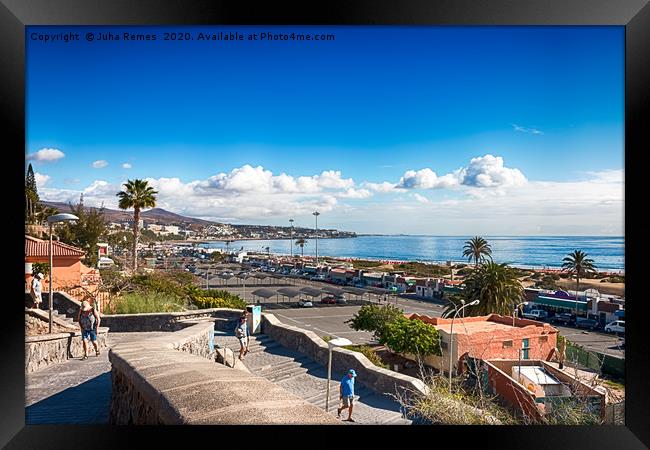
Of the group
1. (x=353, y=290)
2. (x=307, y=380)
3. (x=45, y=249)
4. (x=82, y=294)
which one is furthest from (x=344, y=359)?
(x=353, y=290)

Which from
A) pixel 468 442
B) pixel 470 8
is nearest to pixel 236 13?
pixel 470 8

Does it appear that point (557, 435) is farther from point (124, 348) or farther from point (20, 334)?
point (20, 334)

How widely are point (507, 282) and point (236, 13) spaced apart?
292 inches

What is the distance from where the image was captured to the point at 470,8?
303cm

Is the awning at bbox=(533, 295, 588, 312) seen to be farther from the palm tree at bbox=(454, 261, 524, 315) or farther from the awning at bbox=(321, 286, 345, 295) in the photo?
the awning at bbox=(321, 286, 345, 295)

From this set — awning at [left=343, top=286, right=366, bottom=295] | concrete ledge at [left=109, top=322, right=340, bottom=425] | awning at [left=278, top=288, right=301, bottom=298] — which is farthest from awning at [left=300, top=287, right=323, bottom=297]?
concrete ledge at [left=109, top=322, right=340, bottom=425]

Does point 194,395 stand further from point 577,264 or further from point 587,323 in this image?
point 587,323

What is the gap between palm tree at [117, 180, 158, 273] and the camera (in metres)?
9.70

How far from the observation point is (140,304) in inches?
255

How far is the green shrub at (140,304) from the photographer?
6.42 metres

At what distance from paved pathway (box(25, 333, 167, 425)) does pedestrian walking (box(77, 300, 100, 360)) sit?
20 centimetres

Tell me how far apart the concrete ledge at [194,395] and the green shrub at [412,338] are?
5.77m

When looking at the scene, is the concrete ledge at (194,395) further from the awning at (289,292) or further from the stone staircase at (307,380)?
the awning at (289,292)

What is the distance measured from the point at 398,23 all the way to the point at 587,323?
4892mm
